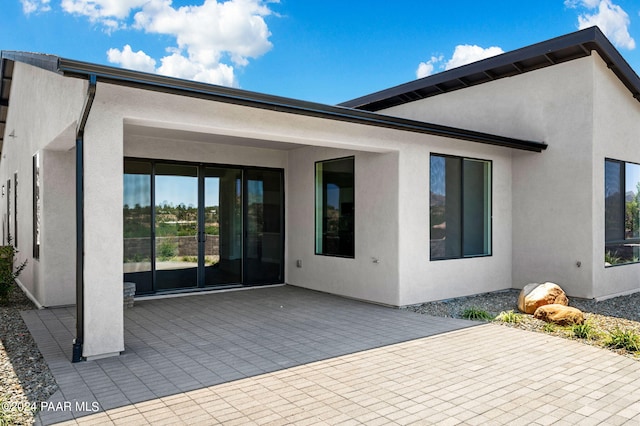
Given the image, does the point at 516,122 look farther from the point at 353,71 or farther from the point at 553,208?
the point at 353,71

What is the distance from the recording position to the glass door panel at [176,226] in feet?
29.6

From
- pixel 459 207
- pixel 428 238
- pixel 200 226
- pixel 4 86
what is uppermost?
pixel 4 86

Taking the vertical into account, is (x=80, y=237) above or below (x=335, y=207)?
below

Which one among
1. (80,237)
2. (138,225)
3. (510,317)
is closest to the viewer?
(80,237)

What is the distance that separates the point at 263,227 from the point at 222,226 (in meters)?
0.94

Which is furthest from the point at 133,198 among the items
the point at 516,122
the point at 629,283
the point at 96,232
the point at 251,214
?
the point at 629,283

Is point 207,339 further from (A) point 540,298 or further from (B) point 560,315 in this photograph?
(A) point 540,298

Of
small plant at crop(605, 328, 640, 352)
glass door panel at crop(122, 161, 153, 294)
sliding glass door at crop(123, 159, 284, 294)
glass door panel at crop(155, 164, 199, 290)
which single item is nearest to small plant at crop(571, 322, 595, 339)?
small plant at crop(605, 328, 640, 352)

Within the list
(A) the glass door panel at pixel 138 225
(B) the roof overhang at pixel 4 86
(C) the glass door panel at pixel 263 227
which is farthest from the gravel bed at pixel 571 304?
(B) the roof overhang at pixel 4 86

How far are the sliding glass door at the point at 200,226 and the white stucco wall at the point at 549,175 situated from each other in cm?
403

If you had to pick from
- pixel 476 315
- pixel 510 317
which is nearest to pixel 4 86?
pixel 476 315

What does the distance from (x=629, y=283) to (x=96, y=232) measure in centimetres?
1016

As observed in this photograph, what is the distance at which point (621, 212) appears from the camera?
9.72 metres

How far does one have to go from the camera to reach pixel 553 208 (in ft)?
30.7
